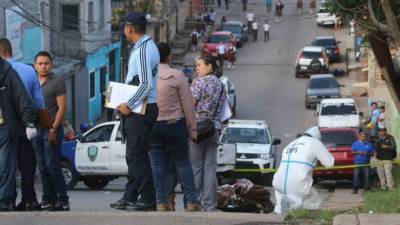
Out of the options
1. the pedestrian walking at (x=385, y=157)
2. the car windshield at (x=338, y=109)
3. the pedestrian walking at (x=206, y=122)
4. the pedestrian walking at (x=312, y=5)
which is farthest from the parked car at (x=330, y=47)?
the pedestrian walking at (x=206, y=122)

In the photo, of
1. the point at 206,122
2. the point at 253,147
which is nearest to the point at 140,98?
the point at 206,122

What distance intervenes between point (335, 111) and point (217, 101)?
2698 cm

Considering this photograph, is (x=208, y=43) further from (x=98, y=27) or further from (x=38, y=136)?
(x=38, y=136)

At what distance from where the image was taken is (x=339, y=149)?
26891 millimetres

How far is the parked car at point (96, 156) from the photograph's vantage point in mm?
23406

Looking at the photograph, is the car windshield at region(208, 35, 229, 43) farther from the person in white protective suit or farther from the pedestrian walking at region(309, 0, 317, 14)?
the person in white protective suit

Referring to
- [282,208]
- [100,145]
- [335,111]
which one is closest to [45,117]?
[282,208]

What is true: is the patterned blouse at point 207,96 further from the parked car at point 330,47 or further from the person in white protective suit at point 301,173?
the parked car at point 330,47

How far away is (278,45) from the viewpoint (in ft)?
214

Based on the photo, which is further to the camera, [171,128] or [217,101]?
[217,101]

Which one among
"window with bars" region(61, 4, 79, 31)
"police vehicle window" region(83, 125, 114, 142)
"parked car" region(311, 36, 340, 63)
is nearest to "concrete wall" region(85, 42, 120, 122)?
"window with bars" region(61, 4, 79, 31)

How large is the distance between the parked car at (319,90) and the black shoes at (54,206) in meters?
33.6

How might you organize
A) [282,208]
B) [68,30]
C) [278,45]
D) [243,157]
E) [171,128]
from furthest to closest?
[278,45]
[68,30]
[243,157]
[282,208]
[171,128]

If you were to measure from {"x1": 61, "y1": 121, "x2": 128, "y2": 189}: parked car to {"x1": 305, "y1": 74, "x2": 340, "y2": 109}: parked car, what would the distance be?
70.2 feet
